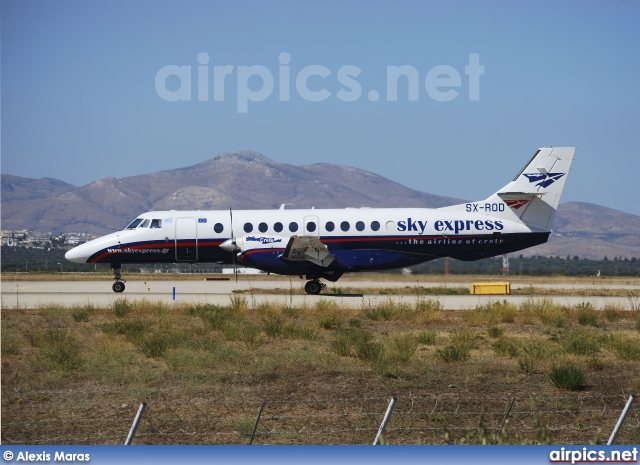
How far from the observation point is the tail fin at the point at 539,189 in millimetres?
36188

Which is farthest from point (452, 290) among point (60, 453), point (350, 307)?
point (60, 453)

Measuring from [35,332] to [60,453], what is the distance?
1392 cm

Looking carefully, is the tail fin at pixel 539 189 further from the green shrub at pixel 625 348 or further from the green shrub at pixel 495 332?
the green shrub at pixel 625 348

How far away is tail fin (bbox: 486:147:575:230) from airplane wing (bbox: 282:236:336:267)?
297 inches

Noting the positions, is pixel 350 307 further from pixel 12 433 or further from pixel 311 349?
pixel 12 433

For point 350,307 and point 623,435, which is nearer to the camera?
point 623,435

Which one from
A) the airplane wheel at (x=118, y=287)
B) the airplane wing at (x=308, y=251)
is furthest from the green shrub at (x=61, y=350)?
the airplane wheel at (x=118, y=287)

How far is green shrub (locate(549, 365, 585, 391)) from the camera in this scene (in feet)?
53.7

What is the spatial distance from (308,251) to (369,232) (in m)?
3.04

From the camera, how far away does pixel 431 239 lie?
35.9 m

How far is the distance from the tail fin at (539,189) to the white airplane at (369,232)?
0.14ft

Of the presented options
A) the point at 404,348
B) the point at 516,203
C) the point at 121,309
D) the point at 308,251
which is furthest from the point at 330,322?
the point at 516,203

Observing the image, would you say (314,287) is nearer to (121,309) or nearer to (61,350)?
(121,309)

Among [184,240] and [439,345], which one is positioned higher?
[184,240]
